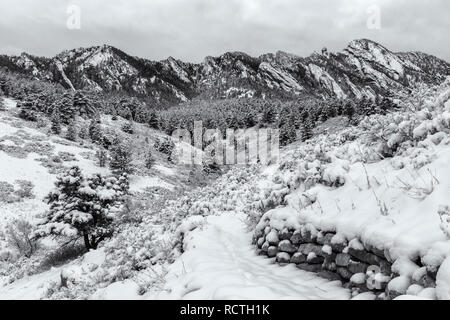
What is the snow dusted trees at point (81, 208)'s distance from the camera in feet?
56.9

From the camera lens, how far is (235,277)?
5094mm

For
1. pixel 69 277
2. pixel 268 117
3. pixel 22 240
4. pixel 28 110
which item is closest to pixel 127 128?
pixel 28 110

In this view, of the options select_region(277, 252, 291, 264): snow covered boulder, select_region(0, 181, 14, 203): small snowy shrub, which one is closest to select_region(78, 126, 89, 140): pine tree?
select_region(0, 181, 14, 203): small snowy shrub

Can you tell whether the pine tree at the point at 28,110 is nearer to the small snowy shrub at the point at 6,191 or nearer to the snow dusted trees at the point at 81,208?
the small snowy shrub at the point at 6,191

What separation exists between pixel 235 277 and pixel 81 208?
14.9 m

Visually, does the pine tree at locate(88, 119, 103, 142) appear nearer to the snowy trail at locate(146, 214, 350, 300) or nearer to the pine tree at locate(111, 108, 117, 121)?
the pine tree at locate(111, 108, 117, 121)

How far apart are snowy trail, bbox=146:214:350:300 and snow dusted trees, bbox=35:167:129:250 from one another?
35.5ft

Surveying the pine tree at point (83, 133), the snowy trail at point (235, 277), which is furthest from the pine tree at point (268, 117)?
the snowy trail at point (235, 277)

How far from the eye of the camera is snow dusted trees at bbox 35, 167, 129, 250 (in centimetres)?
1733

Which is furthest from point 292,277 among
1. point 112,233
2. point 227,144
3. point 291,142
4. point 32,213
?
point 227,144

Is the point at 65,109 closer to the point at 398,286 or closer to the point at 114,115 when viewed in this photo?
the point at 114,115

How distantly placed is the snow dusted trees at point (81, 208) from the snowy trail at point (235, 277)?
1082 cm

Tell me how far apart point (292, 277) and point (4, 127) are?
6112 centimetres

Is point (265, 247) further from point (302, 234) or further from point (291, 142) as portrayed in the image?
point (291, 142)
